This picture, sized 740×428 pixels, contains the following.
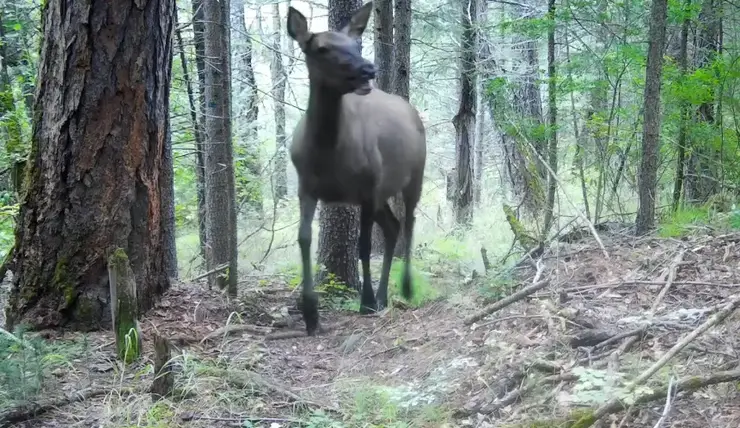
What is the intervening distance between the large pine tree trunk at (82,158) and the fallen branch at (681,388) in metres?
3.42

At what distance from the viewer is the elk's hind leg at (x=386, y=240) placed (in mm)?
6559

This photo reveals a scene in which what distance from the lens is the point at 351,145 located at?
5637 millimetres

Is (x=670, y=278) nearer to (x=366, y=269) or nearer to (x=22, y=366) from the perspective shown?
(x=366, y=269)

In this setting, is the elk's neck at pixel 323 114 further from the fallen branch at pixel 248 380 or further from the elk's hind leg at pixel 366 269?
the fallen branch at pixel 248 380

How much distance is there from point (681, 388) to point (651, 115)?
158 inches

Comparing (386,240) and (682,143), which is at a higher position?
(682,143)

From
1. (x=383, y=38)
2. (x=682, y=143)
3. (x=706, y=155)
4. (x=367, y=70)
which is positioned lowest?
(x=706, y=155)

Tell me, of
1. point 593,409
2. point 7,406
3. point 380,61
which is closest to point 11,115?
point 380,61

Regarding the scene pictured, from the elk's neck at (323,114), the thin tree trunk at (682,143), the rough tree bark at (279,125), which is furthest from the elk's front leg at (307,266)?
the rough tree bark at (279,125)

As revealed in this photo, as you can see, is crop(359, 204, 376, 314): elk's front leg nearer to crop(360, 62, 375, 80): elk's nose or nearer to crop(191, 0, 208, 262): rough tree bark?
crop(360, 62, 375, 80): elk's nose

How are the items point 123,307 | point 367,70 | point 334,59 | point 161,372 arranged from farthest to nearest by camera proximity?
point 334,59 < point 367,70 < point 123,307 < point 161,372

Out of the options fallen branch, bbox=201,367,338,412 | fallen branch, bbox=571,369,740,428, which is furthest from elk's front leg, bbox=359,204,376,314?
fallen branch, bbox=571,369,740,428

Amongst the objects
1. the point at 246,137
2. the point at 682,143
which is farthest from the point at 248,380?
the point at 246,137

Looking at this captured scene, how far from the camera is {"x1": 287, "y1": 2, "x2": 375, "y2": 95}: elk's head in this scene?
4.89 meters
